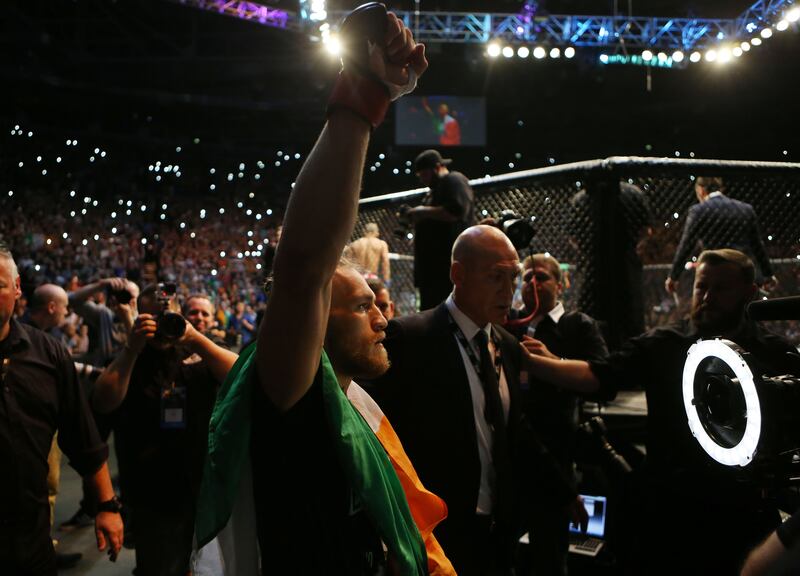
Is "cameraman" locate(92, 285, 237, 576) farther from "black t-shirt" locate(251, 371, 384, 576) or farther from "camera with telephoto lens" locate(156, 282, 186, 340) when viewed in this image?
"black t-shirt" locate(251, 371, 384, 576)

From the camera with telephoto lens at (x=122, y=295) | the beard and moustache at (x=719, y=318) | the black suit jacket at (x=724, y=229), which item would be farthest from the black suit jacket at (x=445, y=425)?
the black suit jacket at (x=724, y=229)

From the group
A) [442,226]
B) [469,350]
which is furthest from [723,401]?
[442,226]

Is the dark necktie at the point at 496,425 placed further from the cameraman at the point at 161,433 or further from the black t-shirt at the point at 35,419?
the black t-shirt at the point at 35,419

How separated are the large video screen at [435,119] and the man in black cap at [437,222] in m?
13.8

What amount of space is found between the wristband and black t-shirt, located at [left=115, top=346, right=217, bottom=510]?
2590 mm

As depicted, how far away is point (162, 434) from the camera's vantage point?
3.32m

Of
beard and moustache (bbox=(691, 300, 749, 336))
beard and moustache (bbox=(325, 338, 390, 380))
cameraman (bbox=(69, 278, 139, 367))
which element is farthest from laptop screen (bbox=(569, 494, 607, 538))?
cameraman (bbox=(69, 278, 139, 367))

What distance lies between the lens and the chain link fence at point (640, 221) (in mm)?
3764

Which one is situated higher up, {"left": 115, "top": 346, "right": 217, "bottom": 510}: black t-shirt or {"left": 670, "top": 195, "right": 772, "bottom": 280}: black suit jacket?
{"left": 670, "top": 195, "right": 772, "bottom": 280}: black suit jacket

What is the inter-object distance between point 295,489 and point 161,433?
2.33m

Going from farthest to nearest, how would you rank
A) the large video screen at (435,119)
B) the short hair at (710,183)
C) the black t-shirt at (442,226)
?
1. the large video screen at (435,119)
2. the black t-shirt at (442,226)
3. the short hair at (710,183)

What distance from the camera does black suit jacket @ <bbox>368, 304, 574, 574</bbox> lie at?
250 centimetres

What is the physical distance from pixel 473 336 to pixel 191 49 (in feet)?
55.8

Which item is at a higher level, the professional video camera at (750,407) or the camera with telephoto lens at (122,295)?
the camera with telephoto lens at (122,295)
